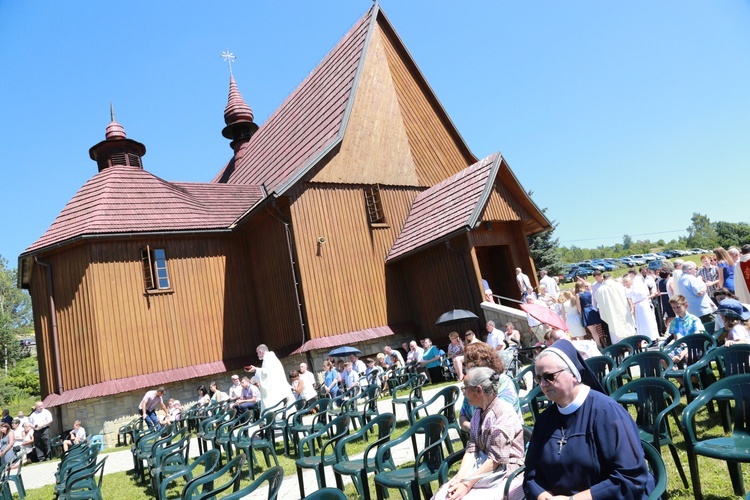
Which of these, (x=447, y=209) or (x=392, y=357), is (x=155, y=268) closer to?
(x=392, y=357)

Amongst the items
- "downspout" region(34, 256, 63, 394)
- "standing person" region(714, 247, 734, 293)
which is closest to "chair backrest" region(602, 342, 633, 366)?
"standing person" region(714, 247, 734, 293)

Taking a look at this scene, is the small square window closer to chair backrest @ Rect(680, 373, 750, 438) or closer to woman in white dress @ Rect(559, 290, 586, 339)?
woman in white dress @ Rect(559, 290, 586, 339)

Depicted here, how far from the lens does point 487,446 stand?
388cm

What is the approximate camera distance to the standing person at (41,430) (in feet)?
49.3

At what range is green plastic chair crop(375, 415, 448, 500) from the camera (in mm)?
4430

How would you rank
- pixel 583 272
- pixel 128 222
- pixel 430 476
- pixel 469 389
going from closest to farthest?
1. pixel 469 389
2. pixel 430 476
3. pixel 128 222
4. pixel 583 272

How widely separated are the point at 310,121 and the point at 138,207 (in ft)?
22.7

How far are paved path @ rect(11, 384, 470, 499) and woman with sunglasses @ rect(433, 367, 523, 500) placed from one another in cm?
280

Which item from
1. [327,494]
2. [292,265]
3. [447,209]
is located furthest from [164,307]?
[327,494]

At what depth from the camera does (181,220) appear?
1778 cm

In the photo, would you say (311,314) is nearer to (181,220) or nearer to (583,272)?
(181,220)

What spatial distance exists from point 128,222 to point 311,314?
21.9ft

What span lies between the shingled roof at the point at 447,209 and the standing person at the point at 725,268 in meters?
5.80

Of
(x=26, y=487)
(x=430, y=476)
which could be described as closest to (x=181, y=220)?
(x=26, y=487)
